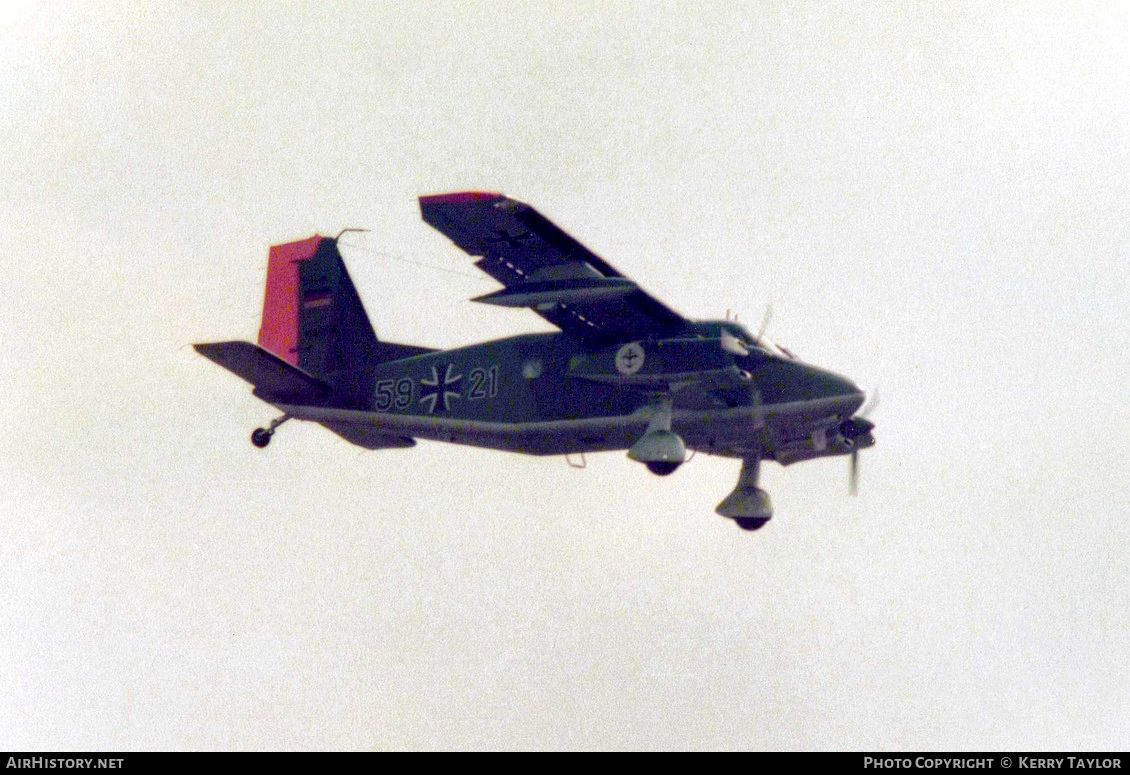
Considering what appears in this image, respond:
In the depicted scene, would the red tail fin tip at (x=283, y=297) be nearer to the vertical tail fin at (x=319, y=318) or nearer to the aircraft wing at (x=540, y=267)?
the vertical tail fin at (x=319, y=318)

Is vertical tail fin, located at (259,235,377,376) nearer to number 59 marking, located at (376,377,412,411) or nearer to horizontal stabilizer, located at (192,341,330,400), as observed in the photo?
number 59 marking, located at (376,377,412,411)

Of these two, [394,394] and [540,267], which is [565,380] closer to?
[540,267]

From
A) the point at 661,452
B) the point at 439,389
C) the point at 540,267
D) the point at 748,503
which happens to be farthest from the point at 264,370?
the point at 748,503

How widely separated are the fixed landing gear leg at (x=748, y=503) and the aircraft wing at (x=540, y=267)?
151 inches

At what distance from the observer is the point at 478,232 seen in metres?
29.1

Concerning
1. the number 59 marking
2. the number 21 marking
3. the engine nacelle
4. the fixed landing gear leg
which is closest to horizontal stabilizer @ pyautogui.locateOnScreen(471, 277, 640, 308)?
the number 21 marking

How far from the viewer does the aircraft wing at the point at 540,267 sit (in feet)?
94.0

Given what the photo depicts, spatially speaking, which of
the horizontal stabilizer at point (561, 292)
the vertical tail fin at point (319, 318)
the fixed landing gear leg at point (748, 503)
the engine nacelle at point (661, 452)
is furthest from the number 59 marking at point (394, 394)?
the fixed landing gear leg at point (748, 503)

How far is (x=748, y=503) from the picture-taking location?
106ft
